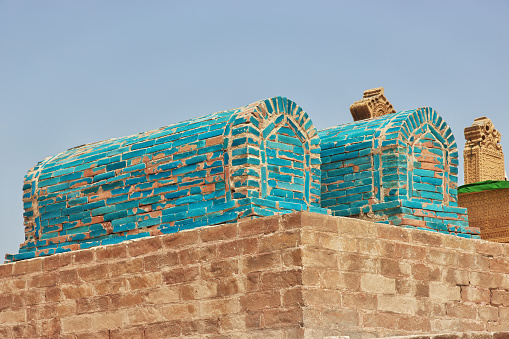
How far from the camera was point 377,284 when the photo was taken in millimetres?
11797

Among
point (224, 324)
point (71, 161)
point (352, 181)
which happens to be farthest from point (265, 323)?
point (71, 161)

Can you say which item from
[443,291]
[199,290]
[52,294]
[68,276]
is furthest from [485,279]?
[52,294]

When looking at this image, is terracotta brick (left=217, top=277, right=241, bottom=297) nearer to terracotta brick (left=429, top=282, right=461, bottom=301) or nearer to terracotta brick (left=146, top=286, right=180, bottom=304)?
terracotta brick (left=146, top=286, right=180, bottom=304)

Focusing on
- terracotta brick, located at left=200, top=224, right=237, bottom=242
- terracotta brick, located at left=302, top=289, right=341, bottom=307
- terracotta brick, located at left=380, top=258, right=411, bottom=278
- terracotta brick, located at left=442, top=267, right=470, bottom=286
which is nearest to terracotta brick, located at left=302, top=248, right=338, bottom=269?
terracotta brick, located at left=302, top=289, right=341, bottom=307

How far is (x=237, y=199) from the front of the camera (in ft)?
40.7

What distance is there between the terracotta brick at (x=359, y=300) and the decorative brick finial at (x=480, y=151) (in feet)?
38.4

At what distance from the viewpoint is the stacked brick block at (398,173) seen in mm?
13984

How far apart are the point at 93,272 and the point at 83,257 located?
0.28 metres

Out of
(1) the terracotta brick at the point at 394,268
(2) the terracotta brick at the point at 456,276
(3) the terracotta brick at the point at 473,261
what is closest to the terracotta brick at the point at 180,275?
(1) the terracotta brick at the point at 394,268

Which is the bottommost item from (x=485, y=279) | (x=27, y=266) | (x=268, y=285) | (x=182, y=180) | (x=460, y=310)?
(x=460, y=310)

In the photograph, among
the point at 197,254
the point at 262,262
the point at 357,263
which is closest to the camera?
the point at 262,262

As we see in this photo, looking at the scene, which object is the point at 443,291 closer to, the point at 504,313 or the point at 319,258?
the point at 504,313

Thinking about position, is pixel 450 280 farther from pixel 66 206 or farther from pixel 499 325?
pixel 66 206

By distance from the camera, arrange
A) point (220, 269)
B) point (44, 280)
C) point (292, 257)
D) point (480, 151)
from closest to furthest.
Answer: point (292, 257), point (220, 269), point (44, 280), point (480, 151)
